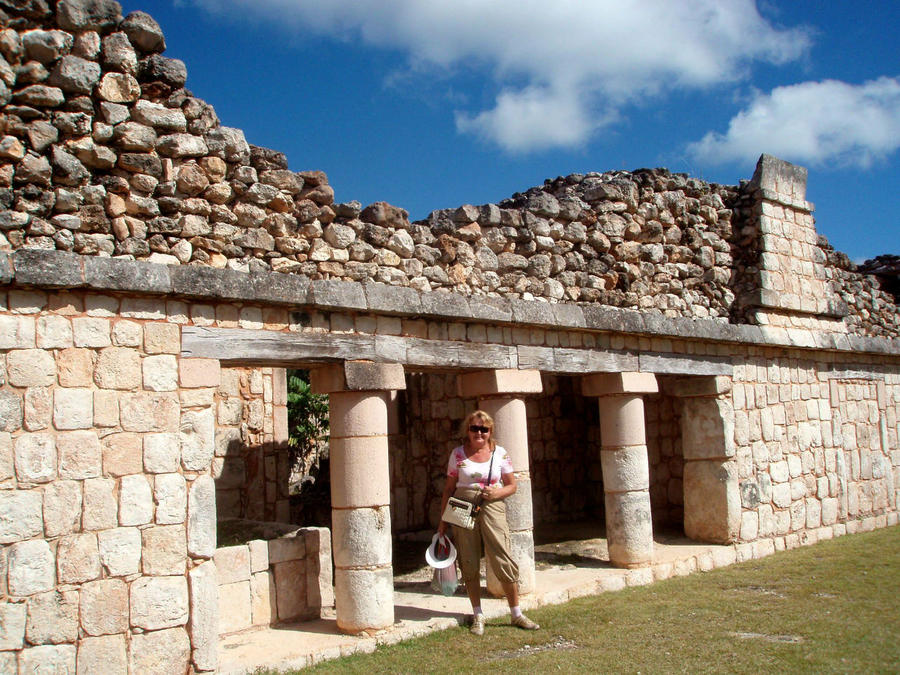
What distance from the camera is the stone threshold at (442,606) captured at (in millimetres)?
6066

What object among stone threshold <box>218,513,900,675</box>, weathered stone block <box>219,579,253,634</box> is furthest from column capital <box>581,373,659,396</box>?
weathered stone block <box>219,579,253,634</box>

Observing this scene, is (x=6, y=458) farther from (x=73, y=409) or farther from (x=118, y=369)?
(x=118, y=369)

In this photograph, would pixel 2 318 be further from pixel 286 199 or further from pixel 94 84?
pixel 286 199

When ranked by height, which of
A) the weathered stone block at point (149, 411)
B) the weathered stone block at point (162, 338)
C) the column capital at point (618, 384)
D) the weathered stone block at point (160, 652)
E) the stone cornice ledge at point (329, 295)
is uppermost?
the stone cornice ledge at point (329, 295)

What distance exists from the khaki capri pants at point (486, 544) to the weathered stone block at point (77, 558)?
2726 mm

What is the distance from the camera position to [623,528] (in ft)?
29.0

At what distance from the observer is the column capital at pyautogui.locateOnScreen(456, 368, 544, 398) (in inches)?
306

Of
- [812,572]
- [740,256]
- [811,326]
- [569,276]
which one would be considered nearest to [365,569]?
[569,276]

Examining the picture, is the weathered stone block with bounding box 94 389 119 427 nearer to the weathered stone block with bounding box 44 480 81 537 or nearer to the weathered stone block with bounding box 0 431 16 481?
the weathered stone block with bounding box 44 480 81 537

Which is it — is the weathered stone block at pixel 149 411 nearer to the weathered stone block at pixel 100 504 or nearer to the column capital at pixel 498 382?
the weathered stone block at pixel 100 504

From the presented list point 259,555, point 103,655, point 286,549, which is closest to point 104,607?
point 103,655

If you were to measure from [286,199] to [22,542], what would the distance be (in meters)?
3.21

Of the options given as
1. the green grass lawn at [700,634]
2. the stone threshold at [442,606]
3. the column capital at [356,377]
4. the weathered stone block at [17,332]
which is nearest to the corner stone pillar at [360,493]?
the column capital at [356,377]

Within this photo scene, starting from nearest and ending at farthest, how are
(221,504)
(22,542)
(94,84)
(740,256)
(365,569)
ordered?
1. (22,542)
2. (94,84)
3. (365,569)
4. (221,504)
5. (740,256)
